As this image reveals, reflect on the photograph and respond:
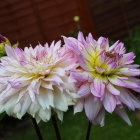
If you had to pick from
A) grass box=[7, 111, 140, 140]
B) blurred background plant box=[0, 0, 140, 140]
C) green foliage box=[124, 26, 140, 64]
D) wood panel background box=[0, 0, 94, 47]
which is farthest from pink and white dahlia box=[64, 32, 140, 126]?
wood panel background box=[0, 0, 94, 47]

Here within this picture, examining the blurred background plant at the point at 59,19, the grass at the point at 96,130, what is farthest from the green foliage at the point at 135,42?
the grass at the point at 96,130

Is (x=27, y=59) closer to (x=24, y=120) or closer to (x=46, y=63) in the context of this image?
(x=46, y=63)

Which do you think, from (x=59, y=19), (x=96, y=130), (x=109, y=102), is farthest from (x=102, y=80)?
(x=59, y=19)

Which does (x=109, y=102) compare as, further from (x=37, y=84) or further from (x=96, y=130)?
(x=96, y=130)

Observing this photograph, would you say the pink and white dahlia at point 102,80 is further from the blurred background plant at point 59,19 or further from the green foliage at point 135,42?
the blurred background plant at point 59,19

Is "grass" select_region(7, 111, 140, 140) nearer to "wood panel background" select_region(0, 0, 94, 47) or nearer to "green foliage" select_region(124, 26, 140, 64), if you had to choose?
"green foliage" select_region(124, 26, 140, 64)
